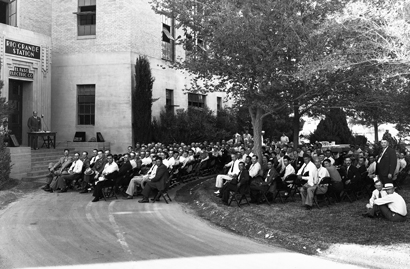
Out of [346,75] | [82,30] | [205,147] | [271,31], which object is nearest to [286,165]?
[346,75]

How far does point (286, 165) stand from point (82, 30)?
16190 millimetres

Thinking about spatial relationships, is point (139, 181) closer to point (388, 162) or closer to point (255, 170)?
point (255, 170)

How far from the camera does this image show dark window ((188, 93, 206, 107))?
2986 centimetres

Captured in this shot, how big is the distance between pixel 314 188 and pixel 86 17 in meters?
18.2

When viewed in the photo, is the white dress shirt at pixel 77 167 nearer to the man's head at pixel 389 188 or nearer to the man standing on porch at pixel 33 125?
the man standing on porch at pixel 33 125

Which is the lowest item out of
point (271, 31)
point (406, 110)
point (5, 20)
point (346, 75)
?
point (406, 110)

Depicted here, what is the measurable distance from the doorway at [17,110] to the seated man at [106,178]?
396 inches

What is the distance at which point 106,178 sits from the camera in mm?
13172

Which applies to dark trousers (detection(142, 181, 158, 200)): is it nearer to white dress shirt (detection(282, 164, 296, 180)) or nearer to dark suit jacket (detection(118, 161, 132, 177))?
dark suit jacket (detection(118, 161, 132, 177))

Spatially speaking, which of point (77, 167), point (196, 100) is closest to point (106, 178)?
point (77, 167)

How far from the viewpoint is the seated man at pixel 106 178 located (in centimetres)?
1284

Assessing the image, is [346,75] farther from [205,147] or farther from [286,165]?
[205,147]

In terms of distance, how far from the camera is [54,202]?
12.5m

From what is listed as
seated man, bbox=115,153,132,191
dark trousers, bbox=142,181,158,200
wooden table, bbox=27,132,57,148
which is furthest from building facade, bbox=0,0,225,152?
dark trousers, bbox=142,181,158,200
